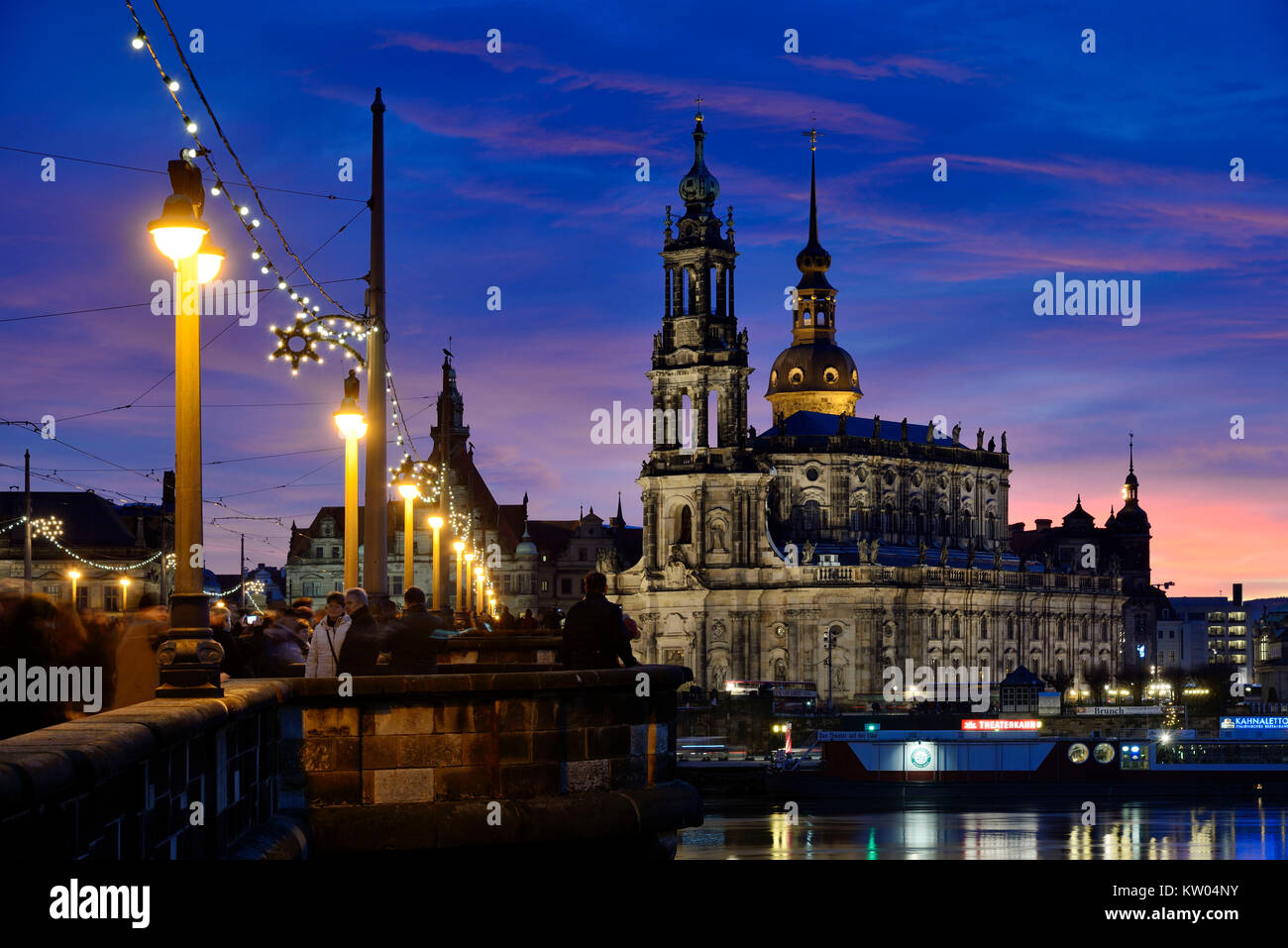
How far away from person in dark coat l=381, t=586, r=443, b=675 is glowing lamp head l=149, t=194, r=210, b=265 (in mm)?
4715

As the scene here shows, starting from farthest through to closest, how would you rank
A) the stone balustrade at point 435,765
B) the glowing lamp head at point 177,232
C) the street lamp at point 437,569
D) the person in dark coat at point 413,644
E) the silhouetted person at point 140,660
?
the street lamp at point 437,569
the person in dark coat at point 413,644
the silhouetted person at point 140,660
the glowing lamp head at point 177,232
the stone balustrade at point 435,765

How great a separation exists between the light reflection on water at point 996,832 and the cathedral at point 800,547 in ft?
112

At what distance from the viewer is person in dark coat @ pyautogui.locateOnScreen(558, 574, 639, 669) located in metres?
18.0

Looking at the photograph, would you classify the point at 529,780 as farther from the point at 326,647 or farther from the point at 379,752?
the point at 326,647

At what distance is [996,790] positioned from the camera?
90.2 metres

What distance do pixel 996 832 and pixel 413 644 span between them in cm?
6004

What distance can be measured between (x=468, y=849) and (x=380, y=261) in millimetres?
13679

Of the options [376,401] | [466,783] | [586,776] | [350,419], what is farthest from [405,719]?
[350,419]

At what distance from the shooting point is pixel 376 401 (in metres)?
26.8

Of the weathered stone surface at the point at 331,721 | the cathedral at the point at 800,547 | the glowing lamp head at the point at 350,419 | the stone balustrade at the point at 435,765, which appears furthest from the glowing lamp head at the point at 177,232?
the cathedral at the point at 800,547

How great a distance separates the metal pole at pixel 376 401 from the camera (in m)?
26.6

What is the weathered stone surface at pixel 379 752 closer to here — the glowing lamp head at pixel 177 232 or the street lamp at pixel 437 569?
the glowing lamp head at pixel 177 232

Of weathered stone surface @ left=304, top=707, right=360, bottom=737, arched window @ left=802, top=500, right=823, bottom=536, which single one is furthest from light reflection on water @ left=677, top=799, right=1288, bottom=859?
arched window @ left=802, top=500, right=823, bottom=536

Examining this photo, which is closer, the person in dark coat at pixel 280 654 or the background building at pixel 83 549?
the person in dark coat at pixel 280 654
